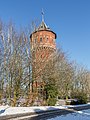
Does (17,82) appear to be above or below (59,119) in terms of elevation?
above

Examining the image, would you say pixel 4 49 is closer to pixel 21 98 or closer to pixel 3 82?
pixel 3 82

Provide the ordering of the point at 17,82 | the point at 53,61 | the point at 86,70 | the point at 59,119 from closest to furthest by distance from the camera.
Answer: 1. the point at 59,119
2. the point at 17,82
3. the point at 53,61
4. the point at 86,70

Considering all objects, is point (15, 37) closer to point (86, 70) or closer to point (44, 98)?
point (44, 98)

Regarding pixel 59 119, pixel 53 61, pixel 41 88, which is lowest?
pixel 59 119

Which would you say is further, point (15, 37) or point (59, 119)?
point (15, 37)

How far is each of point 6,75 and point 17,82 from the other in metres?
2.01

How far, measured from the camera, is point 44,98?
3916 cm

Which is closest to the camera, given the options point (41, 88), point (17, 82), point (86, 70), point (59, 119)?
point (59, 119)

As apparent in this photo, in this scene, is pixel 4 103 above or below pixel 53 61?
below

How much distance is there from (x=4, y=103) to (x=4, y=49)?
8141 mm

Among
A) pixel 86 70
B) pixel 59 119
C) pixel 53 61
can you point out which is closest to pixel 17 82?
pixel 53 61

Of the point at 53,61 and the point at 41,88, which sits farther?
the point at 41,88

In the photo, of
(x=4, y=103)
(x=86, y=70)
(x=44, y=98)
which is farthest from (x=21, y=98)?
(x=86, y=70)

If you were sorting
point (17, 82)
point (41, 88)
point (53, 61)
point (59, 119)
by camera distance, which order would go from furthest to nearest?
point (41, 88) → point (53, 61) → point (17, 82) → point (59, 119)
